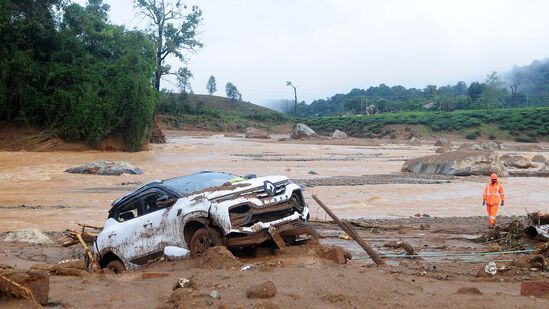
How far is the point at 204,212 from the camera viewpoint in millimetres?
7938

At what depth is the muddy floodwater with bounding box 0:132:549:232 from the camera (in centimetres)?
1659

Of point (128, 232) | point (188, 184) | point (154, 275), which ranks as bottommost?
point (154, 275)

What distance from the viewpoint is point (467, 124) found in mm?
79250

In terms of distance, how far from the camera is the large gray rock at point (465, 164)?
1080 inches

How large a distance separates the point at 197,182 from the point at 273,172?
19241 mm

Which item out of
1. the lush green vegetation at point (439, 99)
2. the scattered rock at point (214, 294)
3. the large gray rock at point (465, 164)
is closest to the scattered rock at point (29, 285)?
the scattered rock at point (214, 294)

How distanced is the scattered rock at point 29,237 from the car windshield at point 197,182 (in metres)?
4.43

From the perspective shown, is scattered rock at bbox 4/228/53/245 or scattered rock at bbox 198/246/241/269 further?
scattered rock at bbox 4/228/53/245

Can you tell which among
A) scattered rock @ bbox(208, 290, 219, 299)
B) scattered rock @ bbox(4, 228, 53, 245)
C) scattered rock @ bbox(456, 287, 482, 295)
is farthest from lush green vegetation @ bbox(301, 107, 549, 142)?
scattered rock @ bbox(208, 290, 219, 299)

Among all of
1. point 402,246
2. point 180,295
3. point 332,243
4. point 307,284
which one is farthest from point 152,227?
point 402,246

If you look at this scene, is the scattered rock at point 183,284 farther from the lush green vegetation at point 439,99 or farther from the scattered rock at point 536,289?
the lush green vegetation at point 439,99

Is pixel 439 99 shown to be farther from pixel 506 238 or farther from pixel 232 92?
pixel 506 238

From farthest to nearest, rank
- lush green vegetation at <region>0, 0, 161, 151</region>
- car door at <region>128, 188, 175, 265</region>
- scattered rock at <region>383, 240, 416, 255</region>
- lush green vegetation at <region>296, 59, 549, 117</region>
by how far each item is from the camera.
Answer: lush green vegetation at <region>296, 59, 549, 117</region> → lush green vegetation at <region>0, 0, 161, 151</region> → scattered rock at <region>383, 240, 416, 255</region> → car door at <region>128, 188, 175, 265</region>

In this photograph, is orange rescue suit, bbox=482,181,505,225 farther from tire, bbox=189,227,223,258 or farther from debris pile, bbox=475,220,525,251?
tire, bbox=189,227,223,258
